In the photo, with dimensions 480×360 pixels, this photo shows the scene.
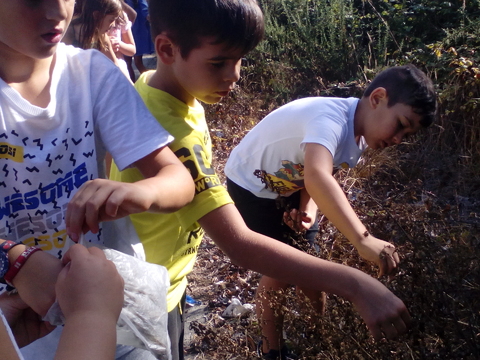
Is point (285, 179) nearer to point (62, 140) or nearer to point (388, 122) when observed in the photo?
point (388, 122)

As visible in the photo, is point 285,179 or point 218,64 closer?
point 218,64

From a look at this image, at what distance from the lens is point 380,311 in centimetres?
130

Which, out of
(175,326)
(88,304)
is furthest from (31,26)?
(175,326)

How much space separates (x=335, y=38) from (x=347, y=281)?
20.0 feet

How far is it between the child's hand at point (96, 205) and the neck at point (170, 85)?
70cm

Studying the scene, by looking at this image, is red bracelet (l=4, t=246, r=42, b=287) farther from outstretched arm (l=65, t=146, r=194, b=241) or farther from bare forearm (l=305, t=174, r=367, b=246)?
bare forearm (l=305, t=174, r=367, b=246)

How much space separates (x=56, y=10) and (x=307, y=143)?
49.9 inches

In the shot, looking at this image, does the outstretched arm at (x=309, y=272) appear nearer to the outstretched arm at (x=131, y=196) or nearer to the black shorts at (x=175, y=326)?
the outstretched arm at (x=131, y=196)

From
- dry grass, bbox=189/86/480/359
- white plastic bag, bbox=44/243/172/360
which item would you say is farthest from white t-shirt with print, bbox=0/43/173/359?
dry grass, bbox=189/86/480/359

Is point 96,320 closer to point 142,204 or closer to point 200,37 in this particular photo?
point 142,204

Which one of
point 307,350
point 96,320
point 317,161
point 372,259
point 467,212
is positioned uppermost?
point 96,320

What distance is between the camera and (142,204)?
1117 millimetres

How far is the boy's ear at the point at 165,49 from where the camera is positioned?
1748mm

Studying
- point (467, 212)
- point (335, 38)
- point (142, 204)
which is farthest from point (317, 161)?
point (335, 38)
